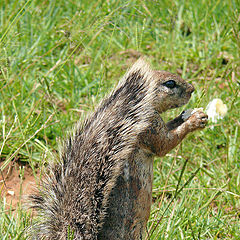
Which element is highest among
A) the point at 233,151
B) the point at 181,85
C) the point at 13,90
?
the point at 181,85

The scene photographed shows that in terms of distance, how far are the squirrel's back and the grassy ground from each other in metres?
0.47

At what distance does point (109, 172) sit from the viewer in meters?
2.83

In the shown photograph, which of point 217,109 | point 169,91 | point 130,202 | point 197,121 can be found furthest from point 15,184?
point 217,109

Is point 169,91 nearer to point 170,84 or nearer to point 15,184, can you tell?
point 170,84

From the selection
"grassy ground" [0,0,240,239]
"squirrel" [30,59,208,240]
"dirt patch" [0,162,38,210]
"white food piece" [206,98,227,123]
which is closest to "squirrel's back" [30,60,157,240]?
"squirrel" [30,59,208,240]

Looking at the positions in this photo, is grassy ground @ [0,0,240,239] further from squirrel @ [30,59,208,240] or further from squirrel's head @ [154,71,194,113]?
squirrel @ [30,59,208,240]

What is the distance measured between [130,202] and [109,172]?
1.08 ft

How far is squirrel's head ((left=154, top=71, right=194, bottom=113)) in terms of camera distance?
11.3 ft

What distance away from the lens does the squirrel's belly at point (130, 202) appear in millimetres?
2951

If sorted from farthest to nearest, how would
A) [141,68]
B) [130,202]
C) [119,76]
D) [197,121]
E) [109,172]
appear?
1. [119,76]
2. [197,121]
3. [141,68]
4. [130,202]
5. [109,172]

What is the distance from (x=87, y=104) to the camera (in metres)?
5.13

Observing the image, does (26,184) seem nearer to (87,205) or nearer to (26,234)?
(26,234)

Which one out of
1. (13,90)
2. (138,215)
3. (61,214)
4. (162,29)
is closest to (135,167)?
(138,215)

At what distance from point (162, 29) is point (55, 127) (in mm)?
2593
